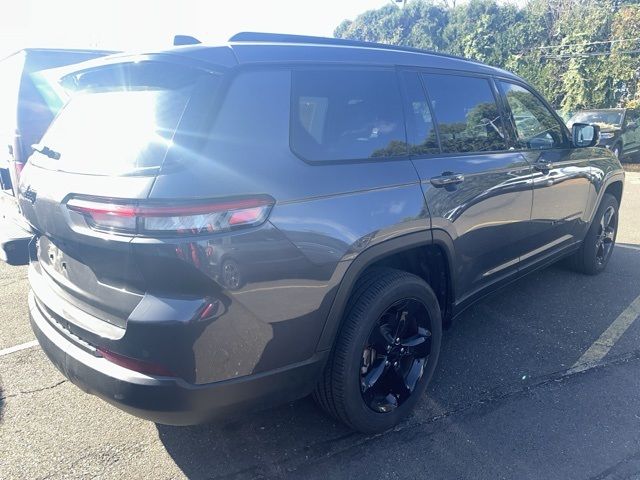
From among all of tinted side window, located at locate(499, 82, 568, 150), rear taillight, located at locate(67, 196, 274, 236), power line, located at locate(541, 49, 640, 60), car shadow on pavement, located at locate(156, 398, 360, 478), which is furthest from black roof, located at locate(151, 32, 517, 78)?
power line, located at locate(541, 49, 640, 60)

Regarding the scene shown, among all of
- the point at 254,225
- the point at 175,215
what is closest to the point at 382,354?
the point at 254,225

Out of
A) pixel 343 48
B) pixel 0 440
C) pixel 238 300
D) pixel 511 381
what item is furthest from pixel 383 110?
pixel 0 440

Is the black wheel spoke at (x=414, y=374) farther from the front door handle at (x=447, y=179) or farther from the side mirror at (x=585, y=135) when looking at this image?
the side mirror at (x=585, y=135)

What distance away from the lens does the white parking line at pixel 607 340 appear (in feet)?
10.7

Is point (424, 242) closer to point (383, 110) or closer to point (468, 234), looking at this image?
point (468, 234)

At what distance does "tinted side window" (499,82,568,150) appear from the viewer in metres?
3.64

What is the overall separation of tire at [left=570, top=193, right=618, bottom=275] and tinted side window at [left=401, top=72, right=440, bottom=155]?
2.74 metres

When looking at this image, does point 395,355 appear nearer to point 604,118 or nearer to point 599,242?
point 599,242

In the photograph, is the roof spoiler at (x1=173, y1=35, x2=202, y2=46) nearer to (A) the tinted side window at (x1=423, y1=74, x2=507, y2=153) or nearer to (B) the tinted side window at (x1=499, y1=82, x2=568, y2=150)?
(A) the tinted side window at (x1=423, y1=74, x2=507, y2=153)

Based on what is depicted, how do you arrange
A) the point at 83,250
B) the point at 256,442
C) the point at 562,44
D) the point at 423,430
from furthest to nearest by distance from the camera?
the point at 562,44 → the point at 423,430 → the point at 256,442 → the point at 83,250

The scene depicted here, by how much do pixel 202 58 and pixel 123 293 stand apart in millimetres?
990

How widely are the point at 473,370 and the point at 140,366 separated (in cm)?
220

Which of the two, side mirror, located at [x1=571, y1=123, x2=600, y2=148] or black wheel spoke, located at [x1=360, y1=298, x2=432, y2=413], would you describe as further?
side mirror, located at [x1=571, y1=123, x2=600, y2=148]

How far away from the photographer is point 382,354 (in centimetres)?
259
